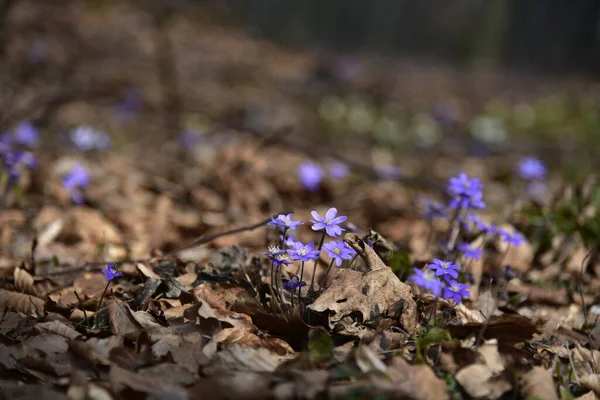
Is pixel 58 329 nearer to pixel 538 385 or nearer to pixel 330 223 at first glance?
pixel 330 223

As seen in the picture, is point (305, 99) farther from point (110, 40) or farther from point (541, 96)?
point (541, 96)

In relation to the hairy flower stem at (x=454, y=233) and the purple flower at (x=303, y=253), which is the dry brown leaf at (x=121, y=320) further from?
the hairy flower stem at (x=454, y=233)

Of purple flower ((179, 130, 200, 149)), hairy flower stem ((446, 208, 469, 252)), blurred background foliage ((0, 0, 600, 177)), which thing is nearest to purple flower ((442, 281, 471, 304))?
hairy flower stem ((446, 208, 469, 252))

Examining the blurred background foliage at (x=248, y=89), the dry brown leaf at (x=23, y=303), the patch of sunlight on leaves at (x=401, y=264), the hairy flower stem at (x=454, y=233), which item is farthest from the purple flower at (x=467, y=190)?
the blurred background foliage at (x=248, y=89)

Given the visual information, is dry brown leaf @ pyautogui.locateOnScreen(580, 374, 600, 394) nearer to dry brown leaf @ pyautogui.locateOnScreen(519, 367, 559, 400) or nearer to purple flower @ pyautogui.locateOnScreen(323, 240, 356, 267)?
dry brown leaf @ pyautogui.locateOnScreen(519, 367, 559, 400)

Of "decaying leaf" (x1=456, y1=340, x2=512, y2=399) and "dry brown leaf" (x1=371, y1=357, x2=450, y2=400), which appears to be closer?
"dry brown leaf" (x1=371, y1=357, x2=450, y2=400)

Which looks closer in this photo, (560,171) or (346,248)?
(346,248)

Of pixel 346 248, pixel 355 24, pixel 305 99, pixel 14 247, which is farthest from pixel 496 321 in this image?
pixel 355 24

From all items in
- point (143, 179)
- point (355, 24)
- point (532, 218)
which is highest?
point (532, 218)
